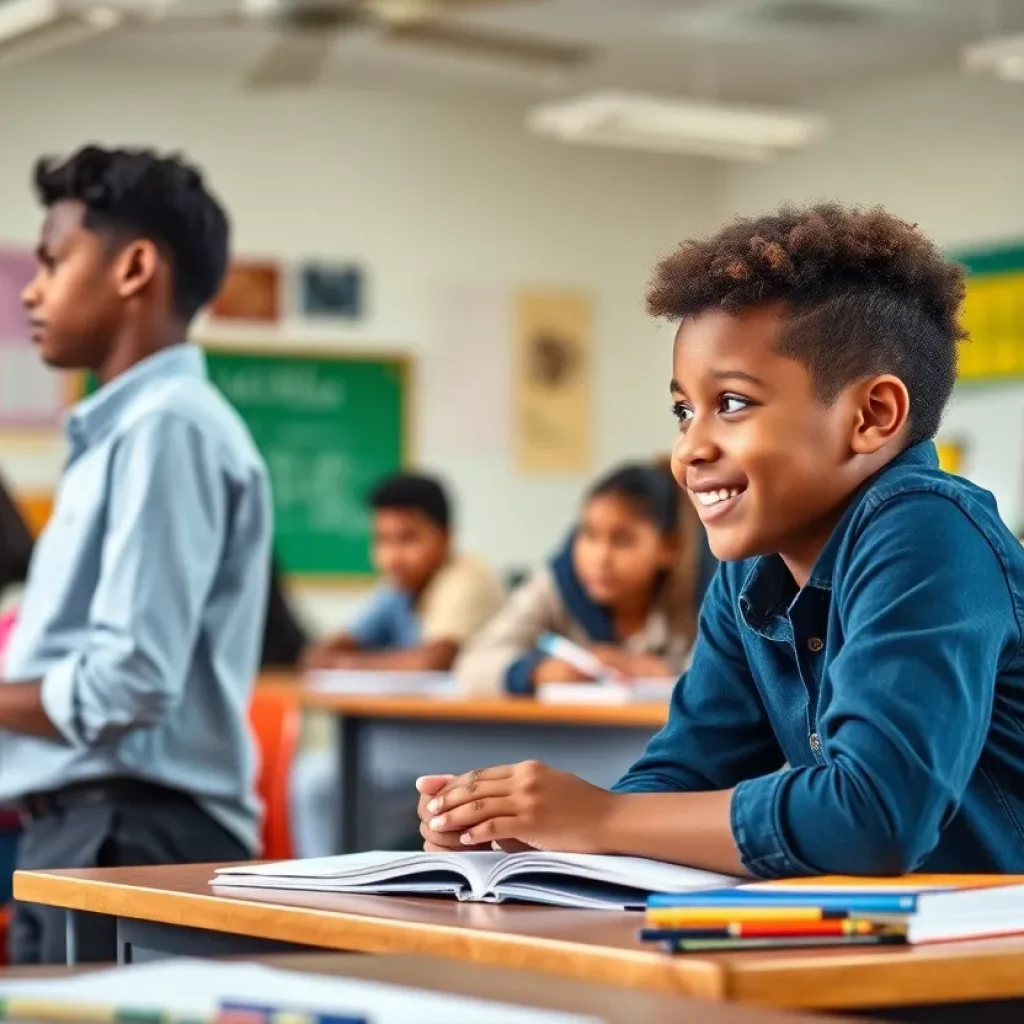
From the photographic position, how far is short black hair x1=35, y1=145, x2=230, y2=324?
7.95ft

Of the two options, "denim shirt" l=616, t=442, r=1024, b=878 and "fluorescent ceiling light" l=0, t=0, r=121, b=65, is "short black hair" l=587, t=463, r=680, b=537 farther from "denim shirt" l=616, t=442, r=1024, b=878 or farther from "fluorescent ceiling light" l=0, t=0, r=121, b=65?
"denim shirt" l=616, t=442, r=1024, b=878

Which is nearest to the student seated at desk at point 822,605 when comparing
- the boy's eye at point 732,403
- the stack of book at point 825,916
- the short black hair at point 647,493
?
the boy's eye at point 732,403

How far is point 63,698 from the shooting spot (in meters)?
2.14

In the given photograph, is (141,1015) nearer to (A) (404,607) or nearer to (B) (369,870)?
(B) (369,870)

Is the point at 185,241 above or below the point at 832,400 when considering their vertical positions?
above

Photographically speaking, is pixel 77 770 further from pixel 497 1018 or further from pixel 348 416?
pixel 348 416

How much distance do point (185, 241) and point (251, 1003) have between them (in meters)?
1.74

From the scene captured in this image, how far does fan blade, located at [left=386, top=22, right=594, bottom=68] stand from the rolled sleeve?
3095mm

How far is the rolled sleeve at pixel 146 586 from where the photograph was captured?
2.14 meters

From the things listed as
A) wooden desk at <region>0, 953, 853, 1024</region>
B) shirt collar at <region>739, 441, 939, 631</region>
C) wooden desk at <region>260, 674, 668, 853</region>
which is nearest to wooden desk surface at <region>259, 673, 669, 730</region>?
wooden desk at <region>260, 674, 668, 853</region>

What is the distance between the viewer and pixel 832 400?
152 cm

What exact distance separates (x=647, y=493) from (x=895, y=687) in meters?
3.17

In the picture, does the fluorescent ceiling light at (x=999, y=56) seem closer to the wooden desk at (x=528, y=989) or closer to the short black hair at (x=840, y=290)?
the short black hair at (x=840, y=290)

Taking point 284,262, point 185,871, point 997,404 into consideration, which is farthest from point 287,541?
point 185,871
